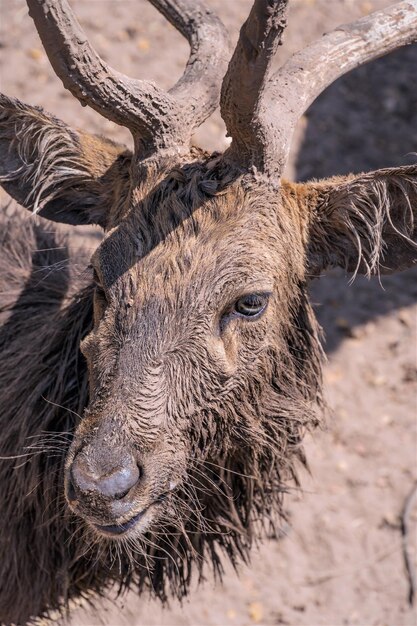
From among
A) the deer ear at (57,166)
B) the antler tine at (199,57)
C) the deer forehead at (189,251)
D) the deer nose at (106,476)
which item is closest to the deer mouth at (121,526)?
the deer nose at (106,476)

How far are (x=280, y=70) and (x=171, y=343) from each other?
47.3 inches

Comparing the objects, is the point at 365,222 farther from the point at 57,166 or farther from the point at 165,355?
the point at 57,166

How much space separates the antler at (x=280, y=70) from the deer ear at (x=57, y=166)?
1.92 ft

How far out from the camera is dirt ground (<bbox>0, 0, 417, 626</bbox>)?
16.9ft

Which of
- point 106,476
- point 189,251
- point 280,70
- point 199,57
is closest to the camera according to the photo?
point 106,476

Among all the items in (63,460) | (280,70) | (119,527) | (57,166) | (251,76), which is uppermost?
(280,70)

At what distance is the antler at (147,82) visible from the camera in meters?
2.73

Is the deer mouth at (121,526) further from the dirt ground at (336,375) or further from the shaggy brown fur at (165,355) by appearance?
the dirt ground at (336,375)

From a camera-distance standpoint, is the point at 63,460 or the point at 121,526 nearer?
the point at 121,526

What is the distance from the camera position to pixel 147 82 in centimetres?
302

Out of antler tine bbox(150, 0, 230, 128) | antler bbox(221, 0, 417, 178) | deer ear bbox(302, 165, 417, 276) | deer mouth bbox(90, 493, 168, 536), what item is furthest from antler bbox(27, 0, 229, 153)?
deer mouth bbox(90, 493, 168, 536)

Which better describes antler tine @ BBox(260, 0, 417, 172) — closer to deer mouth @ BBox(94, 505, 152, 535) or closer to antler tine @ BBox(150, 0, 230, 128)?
antler tine @ BBox(150, 0, 230, 128)

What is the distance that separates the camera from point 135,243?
9.53ft

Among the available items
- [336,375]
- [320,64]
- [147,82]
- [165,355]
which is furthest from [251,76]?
[336,375]
